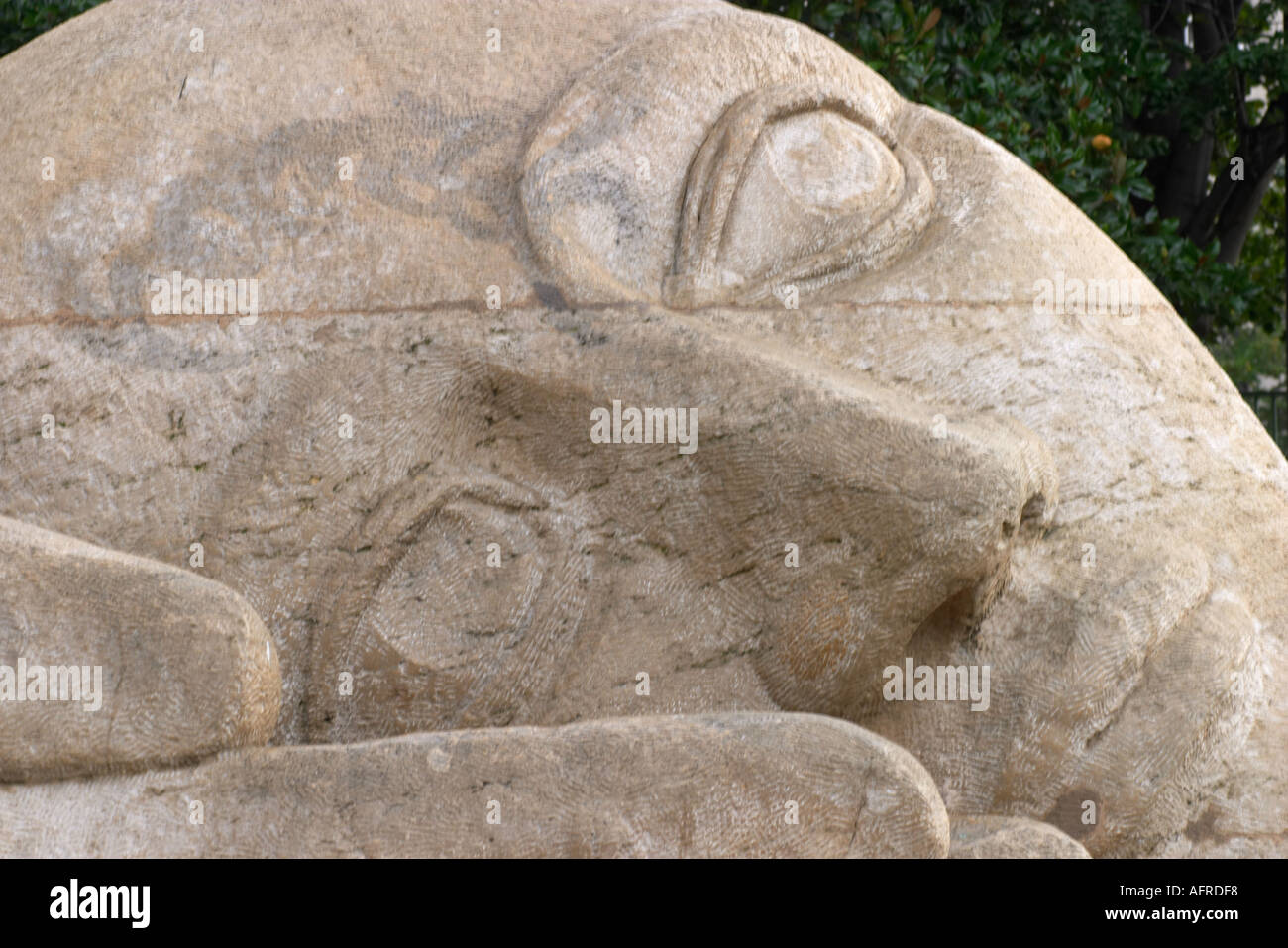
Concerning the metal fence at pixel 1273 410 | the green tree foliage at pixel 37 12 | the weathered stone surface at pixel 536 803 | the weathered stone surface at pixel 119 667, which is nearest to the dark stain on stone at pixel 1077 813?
the weathered stone surface at pixel 536 803

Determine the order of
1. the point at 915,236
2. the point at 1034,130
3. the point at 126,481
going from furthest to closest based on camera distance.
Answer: the point at 1034,130 < the point at 915,236 < the point at 126,481

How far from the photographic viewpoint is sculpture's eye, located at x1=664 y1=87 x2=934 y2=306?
2.96 metres

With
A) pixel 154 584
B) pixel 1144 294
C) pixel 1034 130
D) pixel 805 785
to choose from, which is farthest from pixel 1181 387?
pixel 1034 130

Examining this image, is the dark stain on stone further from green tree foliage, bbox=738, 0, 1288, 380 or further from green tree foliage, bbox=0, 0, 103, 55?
green tree foliage, bbox=0, 0, 103, 55

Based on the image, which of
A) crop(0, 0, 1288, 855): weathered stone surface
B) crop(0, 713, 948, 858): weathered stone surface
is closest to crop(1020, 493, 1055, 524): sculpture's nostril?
crop(0, 0, 1288, 855): weathered stone surface

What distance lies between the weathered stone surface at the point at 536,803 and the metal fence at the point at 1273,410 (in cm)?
882

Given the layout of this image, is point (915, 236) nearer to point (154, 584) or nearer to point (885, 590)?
point (885, 590)

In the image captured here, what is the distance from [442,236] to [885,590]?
3.24 ft

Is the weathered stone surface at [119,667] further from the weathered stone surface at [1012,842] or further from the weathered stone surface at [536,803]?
the weathered stone surface at [1012,842]

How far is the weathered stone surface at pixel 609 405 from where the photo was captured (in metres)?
2.81

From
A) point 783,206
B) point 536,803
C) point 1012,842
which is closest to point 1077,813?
point 1012,842

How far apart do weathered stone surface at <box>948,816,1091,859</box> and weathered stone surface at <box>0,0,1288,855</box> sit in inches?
5.5

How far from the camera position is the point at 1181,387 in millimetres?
3193

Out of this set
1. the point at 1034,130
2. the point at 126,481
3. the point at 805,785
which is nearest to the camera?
the point at 805,785
